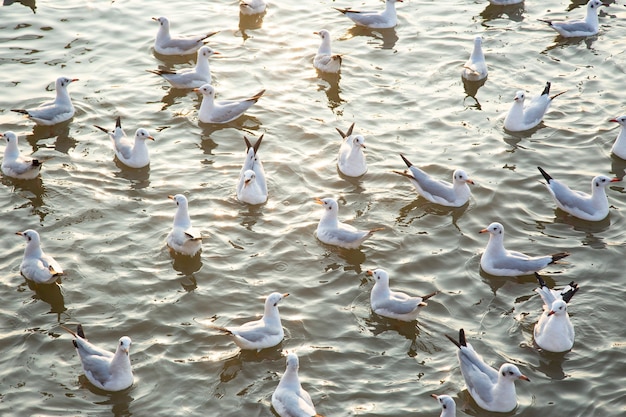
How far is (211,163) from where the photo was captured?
50.3 ft

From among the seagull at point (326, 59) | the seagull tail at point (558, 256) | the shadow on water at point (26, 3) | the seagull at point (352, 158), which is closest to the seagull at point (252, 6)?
the seagull at point (326, 59)

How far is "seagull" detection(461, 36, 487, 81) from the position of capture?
17.7 meters

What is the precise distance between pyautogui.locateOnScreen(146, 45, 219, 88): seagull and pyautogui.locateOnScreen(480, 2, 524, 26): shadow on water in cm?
741

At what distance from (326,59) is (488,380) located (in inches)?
388

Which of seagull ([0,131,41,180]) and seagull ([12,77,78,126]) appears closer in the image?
seagull ([0,131,41,180])

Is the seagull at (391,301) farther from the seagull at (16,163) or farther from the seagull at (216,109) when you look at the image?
the seagull at (16,163)

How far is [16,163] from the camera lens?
564 inches

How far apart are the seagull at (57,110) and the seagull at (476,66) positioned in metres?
8.41

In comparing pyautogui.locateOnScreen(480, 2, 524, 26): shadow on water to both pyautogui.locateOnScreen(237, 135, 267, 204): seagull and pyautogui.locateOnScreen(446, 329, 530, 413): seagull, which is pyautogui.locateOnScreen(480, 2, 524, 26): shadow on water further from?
pyautogui.locateOnScreen(446, 329, 530, 413): seagull

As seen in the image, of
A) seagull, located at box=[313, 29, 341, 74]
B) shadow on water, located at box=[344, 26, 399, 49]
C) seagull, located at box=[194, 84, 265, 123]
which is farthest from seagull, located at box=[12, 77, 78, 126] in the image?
shadow on water, located at box=[344, 26, 399, 49]

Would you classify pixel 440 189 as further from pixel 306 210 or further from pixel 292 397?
pixel 292 397

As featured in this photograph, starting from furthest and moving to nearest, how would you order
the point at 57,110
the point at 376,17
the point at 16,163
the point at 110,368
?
the point at 376,17, the point at 57,110, the point at 16,163, the point at 110,368

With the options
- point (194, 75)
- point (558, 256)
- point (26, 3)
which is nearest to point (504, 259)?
point (558, 256)

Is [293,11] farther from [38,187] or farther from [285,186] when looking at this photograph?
[38,187]
